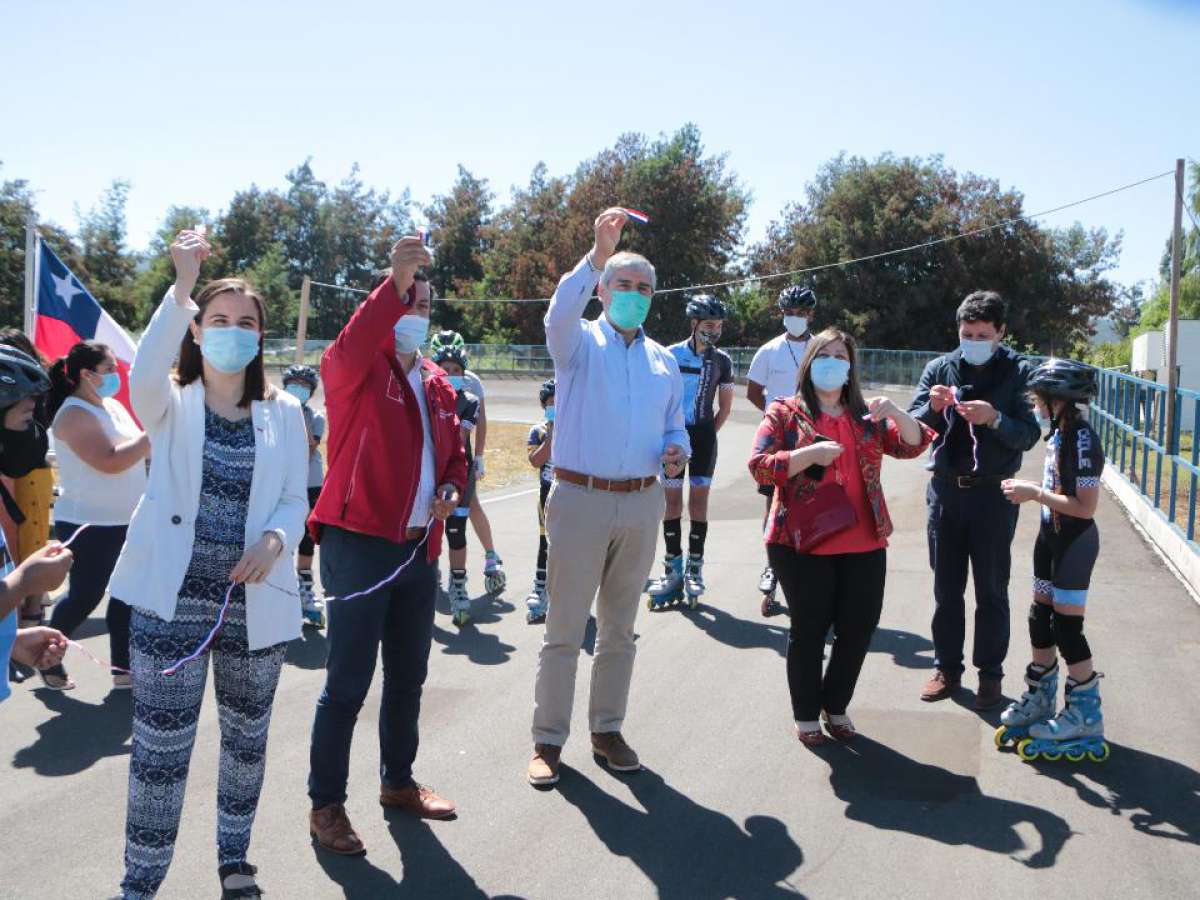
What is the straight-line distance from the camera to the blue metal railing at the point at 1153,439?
933 cm

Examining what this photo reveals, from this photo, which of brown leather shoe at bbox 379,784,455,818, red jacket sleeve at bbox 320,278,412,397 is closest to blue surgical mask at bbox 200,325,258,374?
red jacket sleeve at bbox 320,278,412,397

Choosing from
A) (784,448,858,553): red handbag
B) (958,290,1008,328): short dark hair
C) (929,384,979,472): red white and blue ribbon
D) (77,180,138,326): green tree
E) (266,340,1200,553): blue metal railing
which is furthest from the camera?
(77,180,138,326): green tree

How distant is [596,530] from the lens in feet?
16.0

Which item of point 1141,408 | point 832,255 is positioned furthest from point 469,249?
point 1141,408

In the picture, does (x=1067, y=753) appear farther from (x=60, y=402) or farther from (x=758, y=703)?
(x=60, y=402)

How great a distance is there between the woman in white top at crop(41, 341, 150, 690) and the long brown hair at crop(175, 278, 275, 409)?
229cm

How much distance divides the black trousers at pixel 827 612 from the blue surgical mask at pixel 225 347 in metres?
2.83

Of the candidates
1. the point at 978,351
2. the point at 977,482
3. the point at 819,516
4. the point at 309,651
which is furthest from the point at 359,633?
the point at 978,351

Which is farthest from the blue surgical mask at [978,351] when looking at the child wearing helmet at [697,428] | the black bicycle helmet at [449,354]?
the black bicycle helmet at [449,354]

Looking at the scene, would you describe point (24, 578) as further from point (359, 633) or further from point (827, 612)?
point (827, 612)

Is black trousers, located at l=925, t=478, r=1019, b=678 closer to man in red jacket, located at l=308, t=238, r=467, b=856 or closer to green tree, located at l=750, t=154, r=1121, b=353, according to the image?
man in red jacket, located at l=308, t=238, r=467, b=856

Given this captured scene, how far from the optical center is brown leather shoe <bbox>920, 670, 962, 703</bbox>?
597 cm

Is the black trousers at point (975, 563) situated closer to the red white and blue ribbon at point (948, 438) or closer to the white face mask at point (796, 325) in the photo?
the red white and blue ribbon at point (948, 438)

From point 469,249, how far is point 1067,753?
72.3 m
